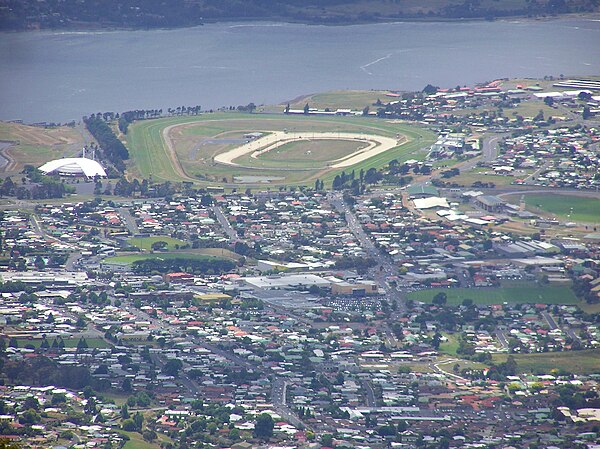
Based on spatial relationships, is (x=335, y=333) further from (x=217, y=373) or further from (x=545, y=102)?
(x=545, y=102)

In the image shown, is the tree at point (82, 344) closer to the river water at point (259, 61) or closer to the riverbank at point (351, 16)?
the river water at point (259, 61)

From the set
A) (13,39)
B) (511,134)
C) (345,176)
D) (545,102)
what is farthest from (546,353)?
(13,39)

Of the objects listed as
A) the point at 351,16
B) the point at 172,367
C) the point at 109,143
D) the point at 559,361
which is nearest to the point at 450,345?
the point at 559,361

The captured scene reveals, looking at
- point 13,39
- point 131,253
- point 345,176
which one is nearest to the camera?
point 131,253

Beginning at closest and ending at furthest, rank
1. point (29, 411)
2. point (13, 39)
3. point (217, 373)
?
point (29, 411)
point (217, 373)
point (13, 39)

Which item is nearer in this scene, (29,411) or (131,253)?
(29,411)

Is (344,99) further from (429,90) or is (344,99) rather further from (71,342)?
(71,342)

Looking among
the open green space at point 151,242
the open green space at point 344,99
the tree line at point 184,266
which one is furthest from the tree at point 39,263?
the open green space at point 344,99
